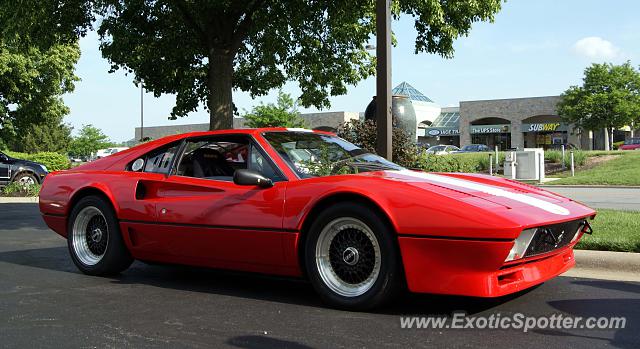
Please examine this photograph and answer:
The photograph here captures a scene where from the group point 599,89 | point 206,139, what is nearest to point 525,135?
point 599,89

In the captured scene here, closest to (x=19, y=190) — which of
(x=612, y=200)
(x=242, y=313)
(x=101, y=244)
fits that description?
(x=101, y=244)

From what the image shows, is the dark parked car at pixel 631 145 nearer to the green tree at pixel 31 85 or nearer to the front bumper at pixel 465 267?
the green tree at pixel 31 85

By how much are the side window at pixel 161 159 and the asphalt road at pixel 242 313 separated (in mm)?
1012

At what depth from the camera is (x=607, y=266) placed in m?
5.48

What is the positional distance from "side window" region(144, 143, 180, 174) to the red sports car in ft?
0.05

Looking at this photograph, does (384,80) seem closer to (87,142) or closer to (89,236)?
(89,236)

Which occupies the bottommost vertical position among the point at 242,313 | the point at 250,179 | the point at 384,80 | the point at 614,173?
the point at 242,313

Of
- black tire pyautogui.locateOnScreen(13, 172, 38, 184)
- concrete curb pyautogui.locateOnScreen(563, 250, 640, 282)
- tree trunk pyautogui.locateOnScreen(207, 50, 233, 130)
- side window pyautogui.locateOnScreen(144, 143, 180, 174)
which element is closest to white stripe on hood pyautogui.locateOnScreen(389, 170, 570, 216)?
concrete curb pyautogui.locateOnScreen(563, 250, 640, 282)

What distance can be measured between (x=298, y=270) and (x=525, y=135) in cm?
5467

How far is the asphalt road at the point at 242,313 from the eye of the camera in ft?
11.4

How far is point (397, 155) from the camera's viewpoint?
31.3 feet

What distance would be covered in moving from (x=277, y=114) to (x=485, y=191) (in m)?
41.5

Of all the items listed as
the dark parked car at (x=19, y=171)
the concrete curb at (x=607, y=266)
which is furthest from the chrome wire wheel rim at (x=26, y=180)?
the concrete curb at (x=607, y=266)

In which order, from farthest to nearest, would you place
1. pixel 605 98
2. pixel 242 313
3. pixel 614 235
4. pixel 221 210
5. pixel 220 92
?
pixel 605 98 < pixel 220 92 < pixel 614 235 < pixel 221 210 < pixel 242 313
